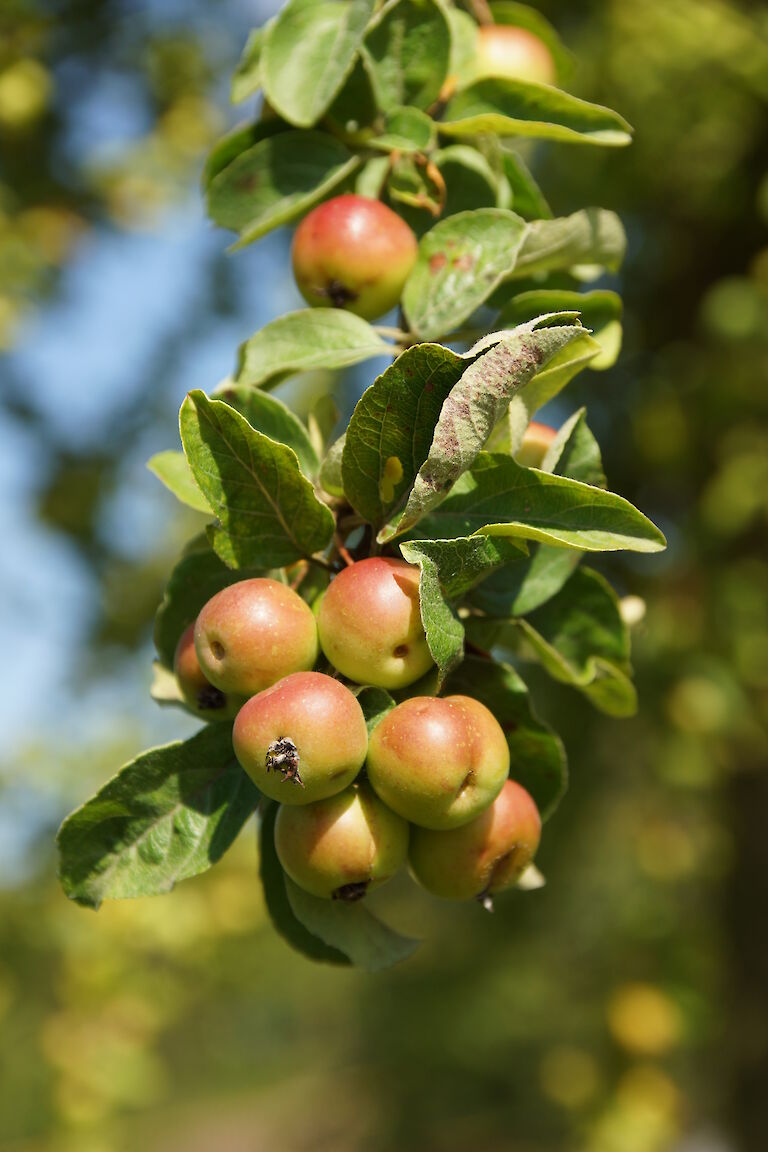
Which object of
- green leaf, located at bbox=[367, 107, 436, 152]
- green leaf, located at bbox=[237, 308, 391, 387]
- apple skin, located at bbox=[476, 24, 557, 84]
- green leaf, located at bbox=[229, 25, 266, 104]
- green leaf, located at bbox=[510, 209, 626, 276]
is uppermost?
green leaf, located at bbox=[229, 25, 266, 104]

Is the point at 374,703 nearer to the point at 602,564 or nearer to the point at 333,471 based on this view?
the point at 333,471

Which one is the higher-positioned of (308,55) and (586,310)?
(308,55)

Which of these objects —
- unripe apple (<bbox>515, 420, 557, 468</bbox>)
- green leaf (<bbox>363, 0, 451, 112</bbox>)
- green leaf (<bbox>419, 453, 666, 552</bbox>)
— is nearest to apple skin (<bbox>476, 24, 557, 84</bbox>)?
green leaf (<bbox>363, 0, 451, 112</bbox>)

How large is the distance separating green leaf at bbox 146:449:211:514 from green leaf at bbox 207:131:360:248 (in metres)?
0.24

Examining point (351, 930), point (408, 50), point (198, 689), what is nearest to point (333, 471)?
point (198, 689)

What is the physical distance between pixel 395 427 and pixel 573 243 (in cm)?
26

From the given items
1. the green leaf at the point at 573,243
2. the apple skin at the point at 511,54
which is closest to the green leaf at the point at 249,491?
the green leaf at the point at 573,243

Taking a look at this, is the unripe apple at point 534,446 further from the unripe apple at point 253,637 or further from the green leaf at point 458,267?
the unripe apple at point 253,637

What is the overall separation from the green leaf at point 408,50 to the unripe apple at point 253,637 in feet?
1.58

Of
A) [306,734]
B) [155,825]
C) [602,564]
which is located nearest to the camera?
[306,734]

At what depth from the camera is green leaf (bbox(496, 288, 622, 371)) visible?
2.36 ft

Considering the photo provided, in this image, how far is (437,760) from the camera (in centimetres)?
54

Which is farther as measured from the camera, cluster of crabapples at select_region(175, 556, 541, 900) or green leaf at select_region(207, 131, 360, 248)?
green leaf at select_region(207, 131, 360, 248)

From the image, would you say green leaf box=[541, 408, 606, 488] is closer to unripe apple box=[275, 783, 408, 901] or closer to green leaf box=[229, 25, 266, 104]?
unripe apple box=[275, 783, 408, 901]
